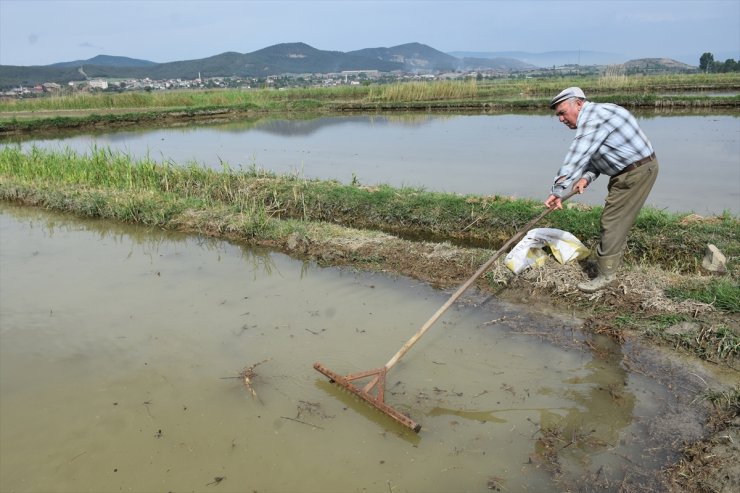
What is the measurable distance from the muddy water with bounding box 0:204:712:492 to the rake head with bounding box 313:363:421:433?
0.09m

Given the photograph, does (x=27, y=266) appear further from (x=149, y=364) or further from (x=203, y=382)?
(x=203, y=382)

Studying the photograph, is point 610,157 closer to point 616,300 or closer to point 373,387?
point 616,300

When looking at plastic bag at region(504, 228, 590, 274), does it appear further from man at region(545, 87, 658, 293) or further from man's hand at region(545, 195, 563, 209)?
man's hand at region(545, 195, 563, 209)

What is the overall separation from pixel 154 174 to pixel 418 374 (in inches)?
270

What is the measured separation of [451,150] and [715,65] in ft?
165

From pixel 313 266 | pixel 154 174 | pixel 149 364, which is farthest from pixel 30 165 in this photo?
pixel 149 364

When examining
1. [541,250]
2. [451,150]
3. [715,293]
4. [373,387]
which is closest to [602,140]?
[541,250]

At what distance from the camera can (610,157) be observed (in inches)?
145

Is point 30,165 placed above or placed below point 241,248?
above

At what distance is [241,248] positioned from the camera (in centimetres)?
612

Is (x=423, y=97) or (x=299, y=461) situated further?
(x=423, y=97)

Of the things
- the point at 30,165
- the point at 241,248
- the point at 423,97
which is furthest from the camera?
the point at 423,97

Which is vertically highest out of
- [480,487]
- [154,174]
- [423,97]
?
[423,97]

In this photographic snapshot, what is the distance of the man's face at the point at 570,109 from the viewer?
144 inches
